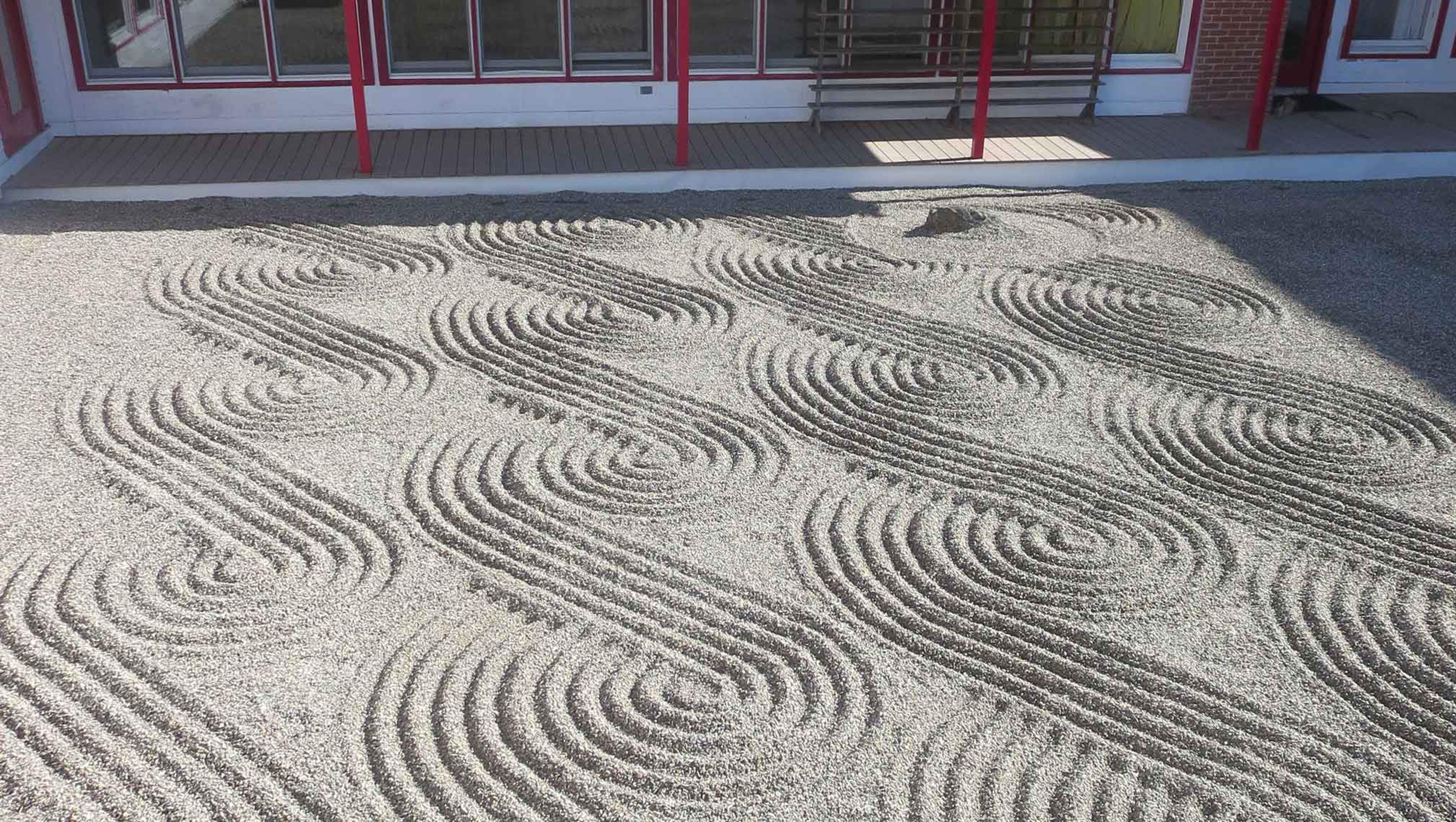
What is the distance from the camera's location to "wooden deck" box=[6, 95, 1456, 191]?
27.8 ft

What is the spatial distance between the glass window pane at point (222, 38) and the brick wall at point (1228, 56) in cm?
736

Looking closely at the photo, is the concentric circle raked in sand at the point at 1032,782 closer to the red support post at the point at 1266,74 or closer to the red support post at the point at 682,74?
the red support post at the point at 682,74

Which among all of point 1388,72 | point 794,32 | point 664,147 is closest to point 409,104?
point 664,147

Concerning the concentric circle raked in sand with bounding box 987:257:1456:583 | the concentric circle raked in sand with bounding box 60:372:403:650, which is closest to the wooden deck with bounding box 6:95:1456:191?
the concentric circle raked in sand with bounding box 987:257:1456:583

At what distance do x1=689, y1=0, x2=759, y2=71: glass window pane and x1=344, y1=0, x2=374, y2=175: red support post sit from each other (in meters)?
2.73

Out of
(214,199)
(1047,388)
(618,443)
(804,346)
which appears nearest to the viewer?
(618,443)

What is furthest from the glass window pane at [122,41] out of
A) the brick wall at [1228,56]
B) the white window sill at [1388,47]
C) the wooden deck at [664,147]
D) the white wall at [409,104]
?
the white window sill at [1388,47]

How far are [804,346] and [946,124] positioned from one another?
4.48m

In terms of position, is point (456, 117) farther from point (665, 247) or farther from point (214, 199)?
point (665, 247)

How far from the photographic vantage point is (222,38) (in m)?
9.30

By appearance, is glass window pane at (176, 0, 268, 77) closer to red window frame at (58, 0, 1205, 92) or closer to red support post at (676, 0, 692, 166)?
red window frame at (58, 0, 1205, 92)

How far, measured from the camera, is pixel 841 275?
7.04 metres

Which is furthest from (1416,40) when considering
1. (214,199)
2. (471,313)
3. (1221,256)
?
(214,199)

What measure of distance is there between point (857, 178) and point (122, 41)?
549 cm
